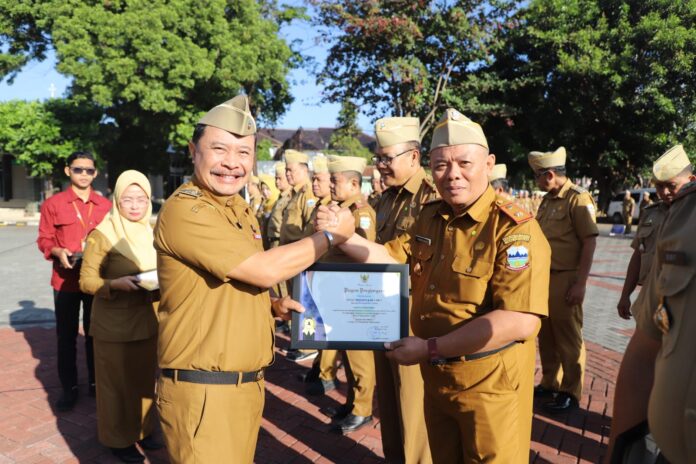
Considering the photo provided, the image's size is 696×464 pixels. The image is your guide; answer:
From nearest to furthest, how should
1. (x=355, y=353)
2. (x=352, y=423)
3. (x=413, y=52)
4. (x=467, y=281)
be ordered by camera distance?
(x=467, y=281) → (x=352, y=423) → (x=355, y=353) → (x=413, y=52)

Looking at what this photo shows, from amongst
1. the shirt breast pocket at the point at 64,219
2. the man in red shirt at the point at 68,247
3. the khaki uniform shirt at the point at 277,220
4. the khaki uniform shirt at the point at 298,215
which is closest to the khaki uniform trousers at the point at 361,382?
the khaki uniform shirt at the point at 298,215

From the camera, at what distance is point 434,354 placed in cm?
212

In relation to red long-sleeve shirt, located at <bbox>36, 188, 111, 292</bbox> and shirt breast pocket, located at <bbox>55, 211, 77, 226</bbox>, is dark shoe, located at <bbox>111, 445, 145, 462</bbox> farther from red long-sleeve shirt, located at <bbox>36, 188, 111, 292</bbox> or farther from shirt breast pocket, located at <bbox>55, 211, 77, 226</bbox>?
shirt breast pocket, located at <bbox>55, 211, 77, 226</bbox>

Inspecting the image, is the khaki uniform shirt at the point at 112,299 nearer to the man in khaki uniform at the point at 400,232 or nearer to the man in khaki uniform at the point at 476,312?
the man in khaki uniform at the point at 400,232

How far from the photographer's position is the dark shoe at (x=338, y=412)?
427 cm

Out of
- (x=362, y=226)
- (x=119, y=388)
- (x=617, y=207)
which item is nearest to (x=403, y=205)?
(x=362, y=226)

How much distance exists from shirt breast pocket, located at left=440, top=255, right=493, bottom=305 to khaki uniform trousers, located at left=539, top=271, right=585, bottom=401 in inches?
105

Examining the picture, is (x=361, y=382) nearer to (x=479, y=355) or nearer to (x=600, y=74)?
(x=479, y=355)

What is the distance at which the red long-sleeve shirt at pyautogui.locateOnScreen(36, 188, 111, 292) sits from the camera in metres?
4.45

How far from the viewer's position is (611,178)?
2844 centimetres

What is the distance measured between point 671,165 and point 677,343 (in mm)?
2738

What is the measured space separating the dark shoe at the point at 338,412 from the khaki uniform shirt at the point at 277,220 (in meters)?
3.39

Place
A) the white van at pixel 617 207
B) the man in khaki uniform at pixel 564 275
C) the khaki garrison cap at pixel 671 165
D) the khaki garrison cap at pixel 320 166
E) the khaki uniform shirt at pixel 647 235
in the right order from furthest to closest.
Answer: the white van at pixel 617 207, the khaki garrison cap at pixel 320 166, the man in khaki uniform at pixel 564 275, the khaki uniform shirt at pixel 647 235, the khaki garrison cap at pixel 671 165

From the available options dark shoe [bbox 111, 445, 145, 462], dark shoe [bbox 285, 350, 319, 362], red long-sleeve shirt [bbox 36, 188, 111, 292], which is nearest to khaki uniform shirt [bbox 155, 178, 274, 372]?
dark shoe [bbox 111, 445, 145, 462]
